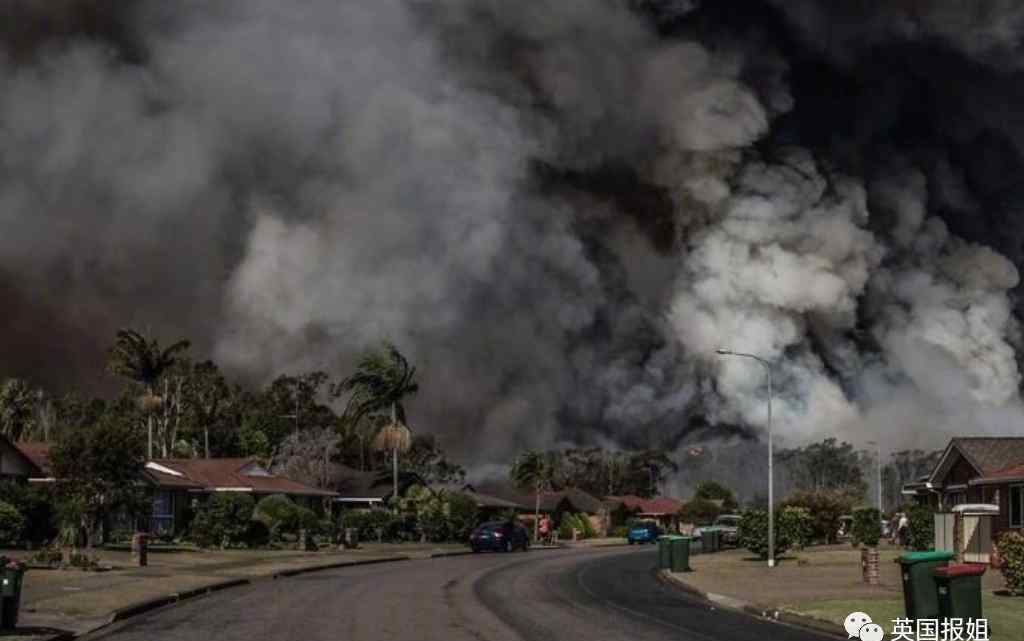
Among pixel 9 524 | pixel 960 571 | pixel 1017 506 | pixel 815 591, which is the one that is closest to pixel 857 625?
pixel 960 571

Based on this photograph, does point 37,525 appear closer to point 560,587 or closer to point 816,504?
point 560,587

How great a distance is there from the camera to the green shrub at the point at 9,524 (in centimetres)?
4650

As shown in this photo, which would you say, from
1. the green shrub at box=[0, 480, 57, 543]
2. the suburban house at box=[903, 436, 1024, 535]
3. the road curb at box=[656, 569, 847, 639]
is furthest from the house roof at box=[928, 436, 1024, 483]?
the green shrub at box=[0, 480, 57, 543]

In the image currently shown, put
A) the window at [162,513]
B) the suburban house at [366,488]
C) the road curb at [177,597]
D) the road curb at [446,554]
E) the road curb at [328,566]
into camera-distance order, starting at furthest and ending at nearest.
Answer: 1. the suburban house at [366,488]
2. the window at [162,513]
3. the road curb at [446,554]
4. the road curb at [328,566]
5. the road curb at [177,597]

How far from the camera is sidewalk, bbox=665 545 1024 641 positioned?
24781 mm

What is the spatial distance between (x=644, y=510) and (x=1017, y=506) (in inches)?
3472

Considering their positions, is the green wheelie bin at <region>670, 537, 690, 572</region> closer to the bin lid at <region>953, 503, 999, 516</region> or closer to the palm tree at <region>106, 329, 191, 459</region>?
the bin lid at <region>953, 503, 999, 516</region>

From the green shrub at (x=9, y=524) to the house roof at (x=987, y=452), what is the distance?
36710mm

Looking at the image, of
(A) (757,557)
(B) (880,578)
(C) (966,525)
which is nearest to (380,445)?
(A) (757,557)

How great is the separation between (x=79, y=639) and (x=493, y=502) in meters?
78.1

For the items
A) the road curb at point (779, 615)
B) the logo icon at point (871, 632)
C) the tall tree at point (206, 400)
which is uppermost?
the tall tree at point (206, 400)

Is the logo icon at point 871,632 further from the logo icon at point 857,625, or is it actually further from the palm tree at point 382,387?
the palm tree at point 382,387

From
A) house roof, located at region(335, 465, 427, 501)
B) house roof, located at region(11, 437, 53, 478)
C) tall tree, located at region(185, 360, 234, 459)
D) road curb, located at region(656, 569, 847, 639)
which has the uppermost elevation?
tall tree, located at region(185, 360, 234, 459)

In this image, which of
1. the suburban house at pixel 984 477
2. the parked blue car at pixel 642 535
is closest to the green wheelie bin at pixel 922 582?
the suburban house at pixel 984 477
